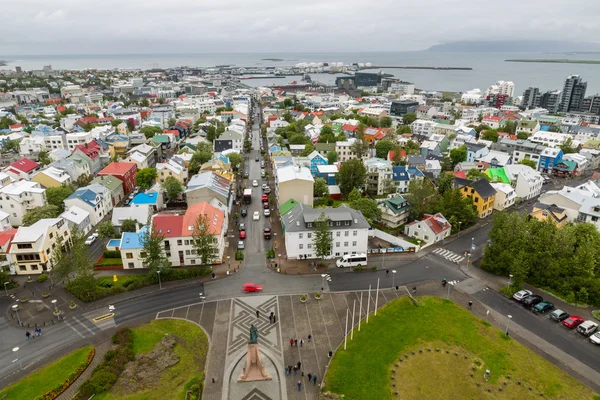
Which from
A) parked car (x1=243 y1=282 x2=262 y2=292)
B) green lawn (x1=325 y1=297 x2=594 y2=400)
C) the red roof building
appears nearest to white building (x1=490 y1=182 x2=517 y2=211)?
green lawn (x1=325 y1=297 x2=594 y2=400)

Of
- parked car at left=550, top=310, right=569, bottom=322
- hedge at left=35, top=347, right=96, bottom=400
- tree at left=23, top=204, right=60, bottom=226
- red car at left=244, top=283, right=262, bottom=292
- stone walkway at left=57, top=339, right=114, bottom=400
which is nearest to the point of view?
hedge at left=35, top=347, right=96, bottom=400

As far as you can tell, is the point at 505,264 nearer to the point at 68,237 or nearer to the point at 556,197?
the point at 556,197

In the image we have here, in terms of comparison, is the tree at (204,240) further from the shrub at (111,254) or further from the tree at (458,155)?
the tree at (458,155)

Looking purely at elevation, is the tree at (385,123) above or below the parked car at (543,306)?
above

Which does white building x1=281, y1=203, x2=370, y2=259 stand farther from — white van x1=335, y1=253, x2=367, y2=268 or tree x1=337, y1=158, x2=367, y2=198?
tree x1=337, y1=158, x2=367, y2=198

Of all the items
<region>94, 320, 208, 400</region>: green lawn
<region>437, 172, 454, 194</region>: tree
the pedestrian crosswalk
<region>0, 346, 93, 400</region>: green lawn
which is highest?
<region>437, 172, 454, 194</region>: tree

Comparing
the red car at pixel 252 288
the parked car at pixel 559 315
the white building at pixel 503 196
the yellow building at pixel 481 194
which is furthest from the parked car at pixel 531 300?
the white building at pixel 503 196
